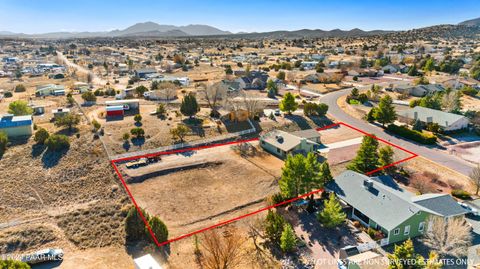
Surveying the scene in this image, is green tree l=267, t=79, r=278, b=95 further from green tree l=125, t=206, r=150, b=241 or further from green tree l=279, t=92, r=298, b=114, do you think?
green tree l=125, t=206, r=150, b=241

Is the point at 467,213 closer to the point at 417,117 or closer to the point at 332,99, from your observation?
the point at 417,117

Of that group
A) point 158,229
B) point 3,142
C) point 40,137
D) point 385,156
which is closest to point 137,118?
point 40,137

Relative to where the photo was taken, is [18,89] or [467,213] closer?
[467,213]

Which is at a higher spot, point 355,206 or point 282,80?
point 282,80

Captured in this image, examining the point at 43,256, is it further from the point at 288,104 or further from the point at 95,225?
the point at 288,104

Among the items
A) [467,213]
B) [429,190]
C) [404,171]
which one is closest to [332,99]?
[404,171]

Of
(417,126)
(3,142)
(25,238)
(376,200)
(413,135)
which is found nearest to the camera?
(25,238)

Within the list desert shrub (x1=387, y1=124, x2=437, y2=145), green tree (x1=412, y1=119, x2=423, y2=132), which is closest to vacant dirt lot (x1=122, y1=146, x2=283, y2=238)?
desert shrub (x1=387, y1=124, x2=437, y2=145)
